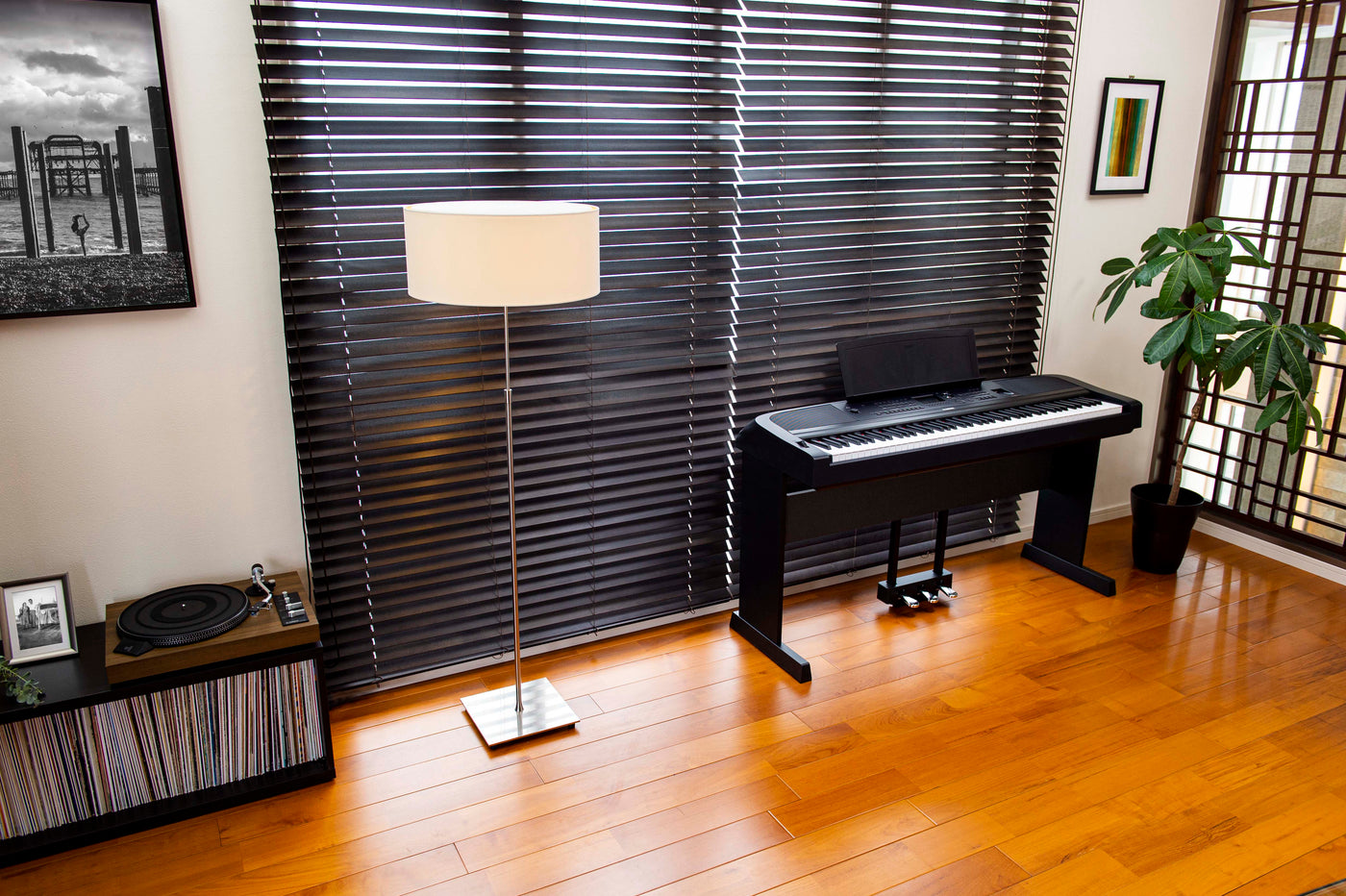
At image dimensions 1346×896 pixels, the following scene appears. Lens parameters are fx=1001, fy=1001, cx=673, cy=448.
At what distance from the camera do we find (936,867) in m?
2.27

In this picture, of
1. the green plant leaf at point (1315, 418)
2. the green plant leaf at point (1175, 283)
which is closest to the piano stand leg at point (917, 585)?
the green plant leaf at point (1175, 283)

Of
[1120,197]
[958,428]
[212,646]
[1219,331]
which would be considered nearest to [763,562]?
[958,428]

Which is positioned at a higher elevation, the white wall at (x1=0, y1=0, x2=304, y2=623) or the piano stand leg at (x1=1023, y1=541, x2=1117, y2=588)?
the white wall at (x1=0, y1=0, x2=304, y2=623)

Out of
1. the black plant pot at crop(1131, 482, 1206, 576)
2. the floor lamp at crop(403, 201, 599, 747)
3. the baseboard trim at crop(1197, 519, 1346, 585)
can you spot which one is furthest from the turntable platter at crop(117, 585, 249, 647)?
the baseboard trim at crop(1197, 519, 1346, 585)

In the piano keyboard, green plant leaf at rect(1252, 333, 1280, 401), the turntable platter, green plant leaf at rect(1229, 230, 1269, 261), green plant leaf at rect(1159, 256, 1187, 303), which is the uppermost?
green plant leaf at rect(1229, 230, 1269, 261)

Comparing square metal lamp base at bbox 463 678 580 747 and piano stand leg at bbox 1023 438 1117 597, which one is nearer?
square metal lamp base at bbox 463 678 580 747

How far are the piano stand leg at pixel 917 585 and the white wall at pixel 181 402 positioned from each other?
1.97 meters

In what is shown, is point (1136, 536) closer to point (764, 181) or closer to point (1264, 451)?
point (1264, 451)

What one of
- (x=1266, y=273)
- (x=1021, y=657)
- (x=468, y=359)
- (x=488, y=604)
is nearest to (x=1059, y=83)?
(x=1266, y=273)

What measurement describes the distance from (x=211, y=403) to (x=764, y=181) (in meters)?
1.75

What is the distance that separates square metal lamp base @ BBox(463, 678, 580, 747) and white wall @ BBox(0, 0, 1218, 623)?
66 cm

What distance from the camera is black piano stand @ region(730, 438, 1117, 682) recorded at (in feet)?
10.2

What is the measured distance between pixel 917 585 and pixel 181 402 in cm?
243

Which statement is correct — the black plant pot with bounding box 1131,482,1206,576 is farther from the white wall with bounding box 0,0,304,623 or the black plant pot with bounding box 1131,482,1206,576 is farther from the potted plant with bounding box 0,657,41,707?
the potted plant with bounding box 0,657,41,707
